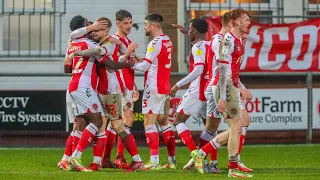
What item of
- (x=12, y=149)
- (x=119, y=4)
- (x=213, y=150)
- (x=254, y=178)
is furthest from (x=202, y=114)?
(x=119, y=4)

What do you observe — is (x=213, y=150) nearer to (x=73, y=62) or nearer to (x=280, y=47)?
(x=73, y=62)

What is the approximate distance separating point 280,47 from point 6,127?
232 inches

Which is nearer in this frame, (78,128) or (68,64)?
(68,64)

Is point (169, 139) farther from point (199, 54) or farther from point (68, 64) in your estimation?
point (68, 64)

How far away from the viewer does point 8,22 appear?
2505cm

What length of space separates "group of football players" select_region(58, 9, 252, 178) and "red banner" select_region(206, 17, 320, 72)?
6.82 meters

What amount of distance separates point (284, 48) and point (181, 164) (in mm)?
6697

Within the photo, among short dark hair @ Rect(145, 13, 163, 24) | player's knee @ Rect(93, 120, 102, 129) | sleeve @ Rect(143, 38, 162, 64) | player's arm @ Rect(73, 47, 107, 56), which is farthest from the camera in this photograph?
short dark hair @ Rect(145, 13, 163, 24)

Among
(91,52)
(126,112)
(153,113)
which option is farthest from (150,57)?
(126,112)

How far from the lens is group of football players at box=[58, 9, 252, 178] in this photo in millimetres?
15156

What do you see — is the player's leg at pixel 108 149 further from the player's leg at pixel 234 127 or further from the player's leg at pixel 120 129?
the player's leg at pixel 234 127

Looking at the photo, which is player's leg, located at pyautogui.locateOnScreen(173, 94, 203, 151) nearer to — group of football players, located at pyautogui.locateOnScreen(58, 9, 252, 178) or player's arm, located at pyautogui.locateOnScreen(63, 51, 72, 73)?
group of football players, located at pyautogui.locateOnScreen(58, 9, 252, 178)

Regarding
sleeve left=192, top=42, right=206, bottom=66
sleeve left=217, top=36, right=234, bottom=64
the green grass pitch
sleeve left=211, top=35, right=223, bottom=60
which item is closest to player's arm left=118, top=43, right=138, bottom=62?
sleeve left=192, top=42, right=206, bottom=66

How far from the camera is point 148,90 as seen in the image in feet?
55.7
